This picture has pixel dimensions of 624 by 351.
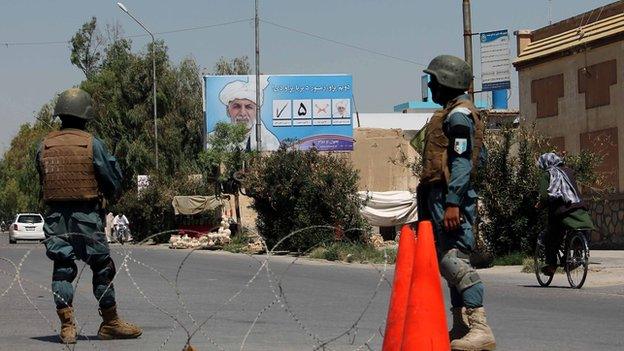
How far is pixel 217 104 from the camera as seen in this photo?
63.1 m

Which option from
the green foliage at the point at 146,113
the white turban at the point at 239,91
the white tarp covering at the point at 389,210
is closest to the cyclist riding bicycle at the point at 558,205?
the white tarp covering at the point at 389,210

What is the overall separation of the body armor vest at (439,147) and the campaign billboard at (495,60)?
16.2 meters

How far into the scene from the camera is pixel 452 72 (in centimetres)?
803

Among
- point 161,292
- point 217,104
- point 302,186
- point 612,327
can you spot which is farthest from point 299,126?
point 612,327

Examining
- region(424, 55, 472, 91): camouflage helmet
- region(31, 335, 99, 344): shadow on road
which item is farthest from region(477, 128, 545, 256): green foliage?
region(424, 55, 472, 91): camouflage helmet

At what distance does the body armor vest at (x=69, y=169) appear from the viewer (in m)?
9.63

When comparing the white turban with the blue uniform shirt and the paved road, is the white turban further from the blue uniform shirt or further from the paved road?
the blue uniform shirt

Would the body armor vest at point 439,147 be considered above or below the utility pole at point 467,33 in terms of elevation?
below

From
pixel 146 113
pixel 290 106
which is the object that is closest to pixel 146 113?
pixel 146 113

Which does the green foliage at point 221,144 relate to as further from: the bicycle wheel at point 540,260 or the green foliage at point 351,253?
the bicycle wheel at point 540,260

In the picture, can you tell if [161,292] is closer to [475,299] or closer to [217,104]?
[475,299]

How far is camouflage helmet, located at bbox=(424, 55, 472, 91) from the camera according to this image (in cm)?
803

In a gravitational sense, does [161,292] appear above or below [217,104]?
below

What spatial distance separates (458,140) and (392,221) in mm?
35820
